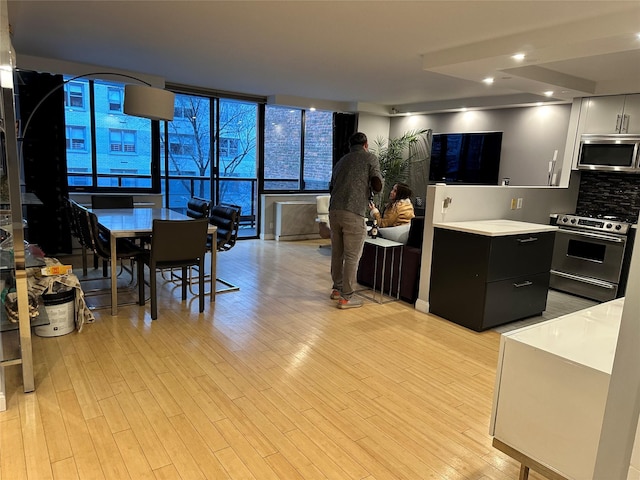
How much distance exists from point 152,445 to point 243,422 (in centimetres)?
45

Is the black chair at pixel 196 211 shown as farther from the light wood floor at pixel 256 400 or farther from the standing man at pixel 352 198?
the standing man at pixel 352 198

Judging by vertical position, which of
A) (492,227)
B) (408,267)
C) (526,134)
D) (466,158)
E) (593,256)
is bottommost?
(408,267)

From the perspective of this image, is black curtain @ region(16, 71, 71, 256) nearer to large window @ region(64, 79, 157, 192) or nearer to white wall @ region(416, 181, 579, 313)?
large window @ region(64, 79, 157, 192)

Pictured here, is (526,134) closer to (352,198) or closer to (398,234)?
(398,234)

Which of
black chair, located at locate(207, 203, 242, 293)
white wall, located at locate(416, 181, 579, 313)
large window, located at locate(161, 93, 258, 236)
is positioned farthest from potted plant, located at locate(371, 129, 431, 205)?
black chair, located at locate(207, 203, 242, 293)

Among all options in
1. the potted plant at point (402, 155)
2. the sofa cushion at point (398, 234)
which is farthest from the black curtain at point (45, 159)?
the potted plant at point (402, 155)

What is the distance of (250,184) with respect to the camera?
7.80 metres

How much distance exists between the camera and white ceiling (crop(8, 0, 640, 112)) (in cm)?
311

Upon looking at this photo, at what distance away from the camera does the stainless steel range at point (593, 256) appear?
4668mm

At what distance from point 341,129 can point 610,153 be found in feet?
14.6

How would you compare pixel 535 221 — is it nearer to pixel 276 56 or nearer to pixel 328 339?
pixel 328 339

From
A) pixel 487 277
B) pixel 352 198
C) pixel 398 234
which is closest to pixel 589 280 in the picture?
pixel 487 277

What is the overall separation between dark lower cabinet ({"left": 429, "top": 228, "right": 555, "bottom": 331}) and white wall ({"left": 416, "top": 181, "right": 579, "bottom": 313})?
0.11m

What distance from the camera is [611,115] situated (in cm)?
497
